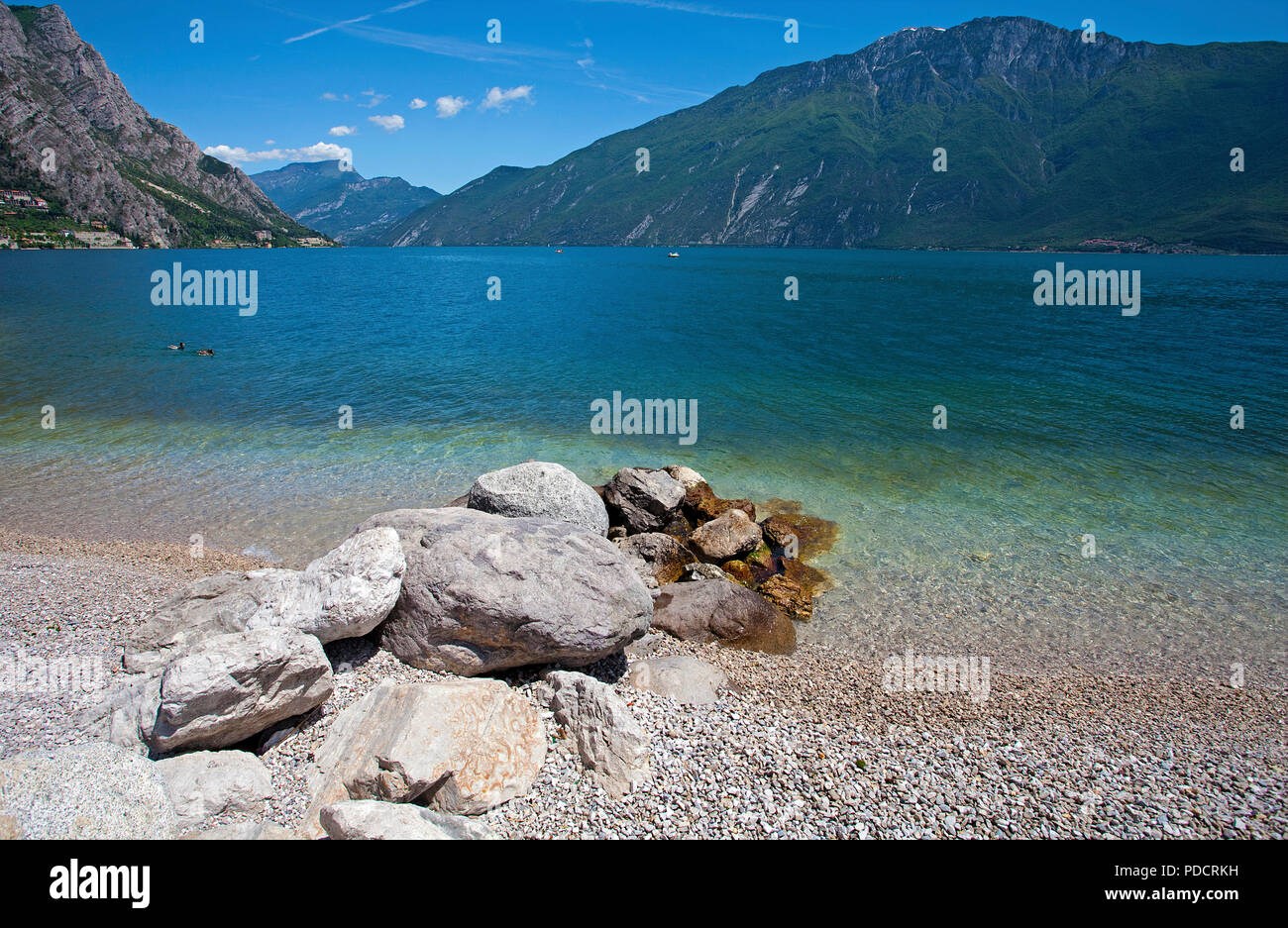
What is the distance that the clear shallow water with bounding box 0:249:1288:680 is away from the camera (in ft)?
56.5

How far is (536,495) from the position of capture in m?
17.0

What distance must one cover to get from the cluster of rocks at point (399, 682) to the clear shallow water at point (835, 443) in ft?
20.1

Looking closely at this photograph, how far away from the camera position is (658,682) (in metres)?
12.3

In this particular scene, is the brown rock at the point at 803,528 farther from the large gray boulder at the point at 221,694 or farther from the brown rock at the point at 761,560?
the large gray boulder at the point at 221,694

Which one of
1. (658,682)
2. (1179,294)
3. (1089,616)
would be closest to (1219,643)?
(1089,616)

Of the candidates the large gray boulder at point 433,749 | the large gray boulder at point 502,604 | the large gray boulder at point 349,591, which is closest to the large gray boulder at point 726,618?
the large gray boulder at point 502,604

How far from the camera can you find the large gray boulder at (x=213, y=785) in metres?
8.16

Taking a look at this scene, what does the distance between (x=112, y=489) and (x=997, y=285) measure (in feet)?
425

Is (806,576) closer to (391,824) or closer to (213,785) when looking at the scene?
(391,824)

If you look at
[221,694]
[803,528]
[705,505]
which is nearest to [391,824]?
[221,694]

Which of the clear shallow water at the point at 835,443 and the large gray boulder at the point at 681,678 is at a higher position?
the clear shallow water at the point at 835,443

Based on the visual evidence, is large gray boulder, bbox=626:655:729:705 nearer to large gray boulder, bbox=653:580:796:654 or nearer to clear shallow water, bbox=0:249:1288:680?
large gray boulder, bbox=653:580:796:654
